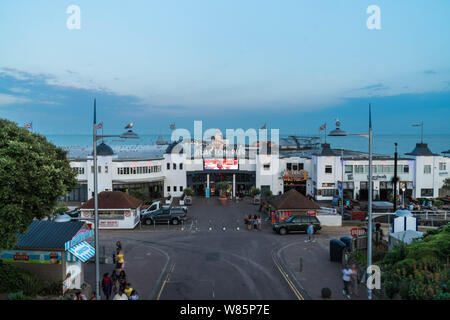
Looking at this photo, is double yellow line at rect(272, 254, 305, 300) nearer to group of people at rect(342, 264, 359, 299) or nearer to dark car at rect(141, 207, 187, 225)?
group of people at rect(342, 264, 359, 299)

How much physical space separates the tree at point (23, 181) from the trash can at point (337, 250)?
14.8 m

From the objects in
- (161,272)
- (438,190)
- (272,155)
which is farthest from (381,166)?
(161,272)

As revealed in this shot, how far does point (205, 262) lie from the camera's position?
20.1 metres

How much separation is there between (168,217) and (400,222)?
18699mm

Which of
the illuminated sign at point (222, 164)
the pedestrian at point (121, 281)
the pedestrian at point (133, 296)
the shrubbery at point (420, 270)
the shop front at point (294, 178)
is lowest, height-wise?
the pedestrian at point (121, 281)

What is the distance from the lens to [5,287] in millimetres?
14328

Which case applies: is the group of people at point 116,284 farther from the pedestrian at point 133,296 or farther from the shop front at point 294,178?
the shop front at point 294,178

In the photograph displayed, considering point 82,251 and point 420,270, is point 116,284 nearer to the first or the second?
point 82,251

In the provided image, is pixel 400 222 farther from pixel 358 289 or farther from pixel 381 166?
pixel 381 166

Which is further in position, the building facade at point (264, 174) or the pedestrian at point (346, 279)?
the building facade at point (264, 174)

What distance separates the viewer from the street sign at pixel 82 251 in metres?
15.2

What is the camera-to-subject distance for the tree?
12477 mm

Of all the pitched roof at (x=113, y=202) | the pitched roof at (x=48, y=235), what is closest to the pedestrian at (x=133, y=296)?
the pitched roof at (x=48, y=235)

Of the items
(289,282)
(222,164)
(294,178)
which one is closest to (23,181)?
(289,282)
